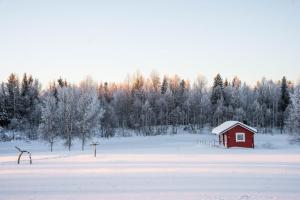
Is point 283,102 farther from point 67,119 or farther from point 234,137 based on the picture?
point 67,119

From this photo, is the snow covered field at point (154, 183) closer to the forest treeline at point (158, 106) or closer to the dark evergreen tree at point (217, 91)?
the forest treeline at point (158, 106)

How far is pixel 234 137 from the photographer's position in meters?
48.0

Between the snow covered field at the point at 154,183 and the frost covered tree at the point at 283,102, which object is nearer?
the snow covered field at the point at 154,183

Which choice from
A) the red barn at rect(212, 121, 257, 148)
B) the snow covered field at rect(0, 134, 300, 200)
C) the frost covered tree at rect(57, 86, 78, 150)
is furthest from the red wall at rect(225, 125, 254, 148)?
the snow covered field at rect(0, 134, 300, 200)

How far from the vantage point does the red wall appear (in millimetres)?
47875

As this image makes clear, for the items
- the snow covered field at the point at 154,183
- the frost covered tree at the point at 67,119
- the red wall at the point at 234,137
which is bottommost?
the snow covered field at the point at 154,183

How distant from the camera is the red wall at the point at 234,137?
47.9m

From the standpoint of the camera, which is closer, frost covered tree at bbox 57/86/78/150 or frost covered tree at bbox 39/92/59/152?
frost covered tree at bbox 39/92/59/152

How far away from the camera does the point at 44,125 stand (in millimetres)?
50594

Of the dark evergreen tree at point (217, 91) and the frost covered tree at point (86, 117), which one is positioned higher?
the dark evergreen tree at point (217, 91)

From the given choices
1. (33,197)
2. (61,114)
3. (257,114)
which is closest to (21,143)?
(61,114)

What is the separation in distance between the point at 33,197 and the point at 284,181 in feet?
38.3

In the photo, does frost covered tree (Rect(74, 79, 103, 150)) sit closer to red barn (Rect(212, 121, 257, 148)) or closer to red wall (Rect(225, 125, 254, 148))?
red barn (Rect(212, 121, 257, 148))

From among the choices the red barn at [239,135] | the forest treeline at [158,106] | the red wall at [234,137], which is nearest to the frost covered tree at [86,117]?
the forest treeline at [158,106]
